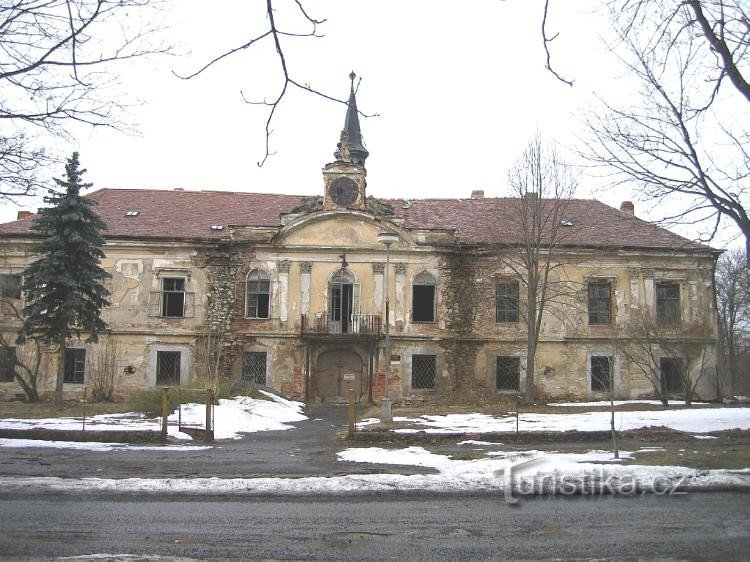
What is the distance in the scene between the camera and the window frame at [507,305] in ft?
99.3

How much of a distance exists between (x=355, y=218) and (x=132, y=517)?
2328cm

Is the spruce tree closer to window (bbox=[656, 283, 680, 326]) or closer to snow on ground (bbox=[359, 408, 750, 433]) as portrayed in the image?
snow on ground (bbox=[359, 408, 750, 433])

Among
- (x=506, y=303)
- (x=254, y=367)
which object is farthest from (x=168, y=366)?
(x=506, y=303)

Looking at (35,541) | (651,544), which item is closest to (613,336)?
(651,544)

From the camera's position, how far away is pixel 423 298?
3041 centimetres

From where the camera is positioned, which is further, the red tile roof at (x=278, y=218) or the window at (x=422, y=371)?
the red tile roof at (x=278, y=218)

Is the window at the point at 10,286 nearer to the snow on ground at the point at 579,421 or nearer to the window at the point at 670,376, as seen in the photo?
the snow on ground at the point at 579,421

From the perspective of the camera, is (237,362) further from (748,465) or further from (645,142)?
(748,465)

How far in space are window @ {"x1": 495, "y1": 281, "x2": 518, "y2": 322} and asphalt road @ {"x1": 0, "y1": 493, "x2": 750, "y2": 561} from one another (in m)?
21.7

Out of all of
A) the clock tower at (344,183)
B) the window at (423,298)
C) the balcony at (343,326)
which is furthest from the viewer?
the window at (423,298)

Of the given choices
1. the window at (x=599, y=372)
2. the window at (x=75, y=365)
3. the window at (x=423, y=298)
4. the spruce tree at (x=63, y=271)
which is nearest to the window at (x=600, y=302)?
the window at (x=599, y=372)

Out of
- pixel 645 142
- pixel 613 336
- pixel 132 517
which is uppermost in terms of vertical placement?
pixel 645 142

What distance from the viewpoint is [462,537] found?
6586 millimetres

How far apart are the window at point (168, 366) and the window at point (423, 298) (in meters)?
10.5
